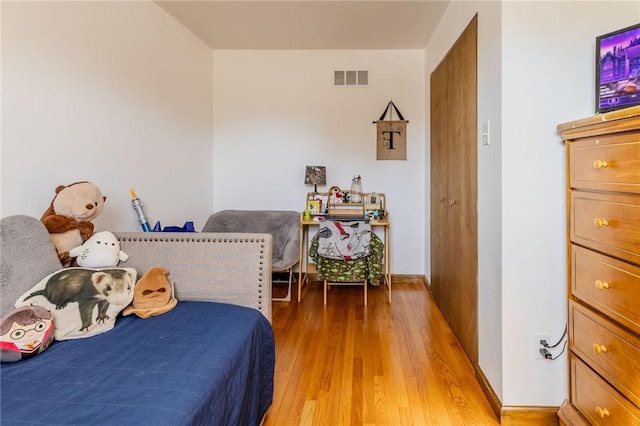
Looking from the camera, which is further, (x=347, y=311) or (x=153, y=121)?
(x=347, y=311)

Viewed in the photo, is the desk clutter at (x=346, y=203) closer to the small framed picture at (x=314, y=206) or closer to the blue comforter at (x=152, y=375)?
the small framed picture at (x=314, y=206)

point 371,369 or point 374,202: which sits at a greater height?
point 374,202

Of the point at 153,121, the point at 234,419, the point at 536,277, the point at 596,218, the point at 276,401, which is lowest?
the point at 276,401

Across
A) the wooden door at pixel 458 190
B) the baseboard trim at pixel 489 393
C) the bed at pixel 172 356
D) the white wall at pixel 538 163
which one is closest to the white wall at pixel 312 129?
the wooden door at pixel 458 190

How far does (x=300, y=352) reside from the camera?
2303 millimetres

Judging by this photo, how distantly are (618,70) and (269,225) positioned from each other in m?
2.88

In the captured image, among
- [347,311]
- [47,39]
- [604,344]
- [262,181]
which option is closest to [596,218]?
[604,344]

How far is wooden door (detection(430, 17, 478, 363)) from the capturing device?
6.79ft

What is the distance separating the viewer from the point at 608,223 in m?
1.14

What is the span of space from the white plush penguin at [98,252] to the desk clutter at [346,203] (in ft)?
7.23

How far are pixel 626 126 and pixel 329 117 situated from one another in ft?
9.87

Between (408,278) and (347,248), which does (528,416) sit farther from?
(408,278)

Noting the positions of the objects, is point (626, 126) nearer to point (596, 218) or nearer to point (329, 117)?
point (596, 218)

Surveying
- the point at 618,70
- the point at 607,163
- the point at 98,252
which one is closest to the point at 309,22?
the point at 618,70
